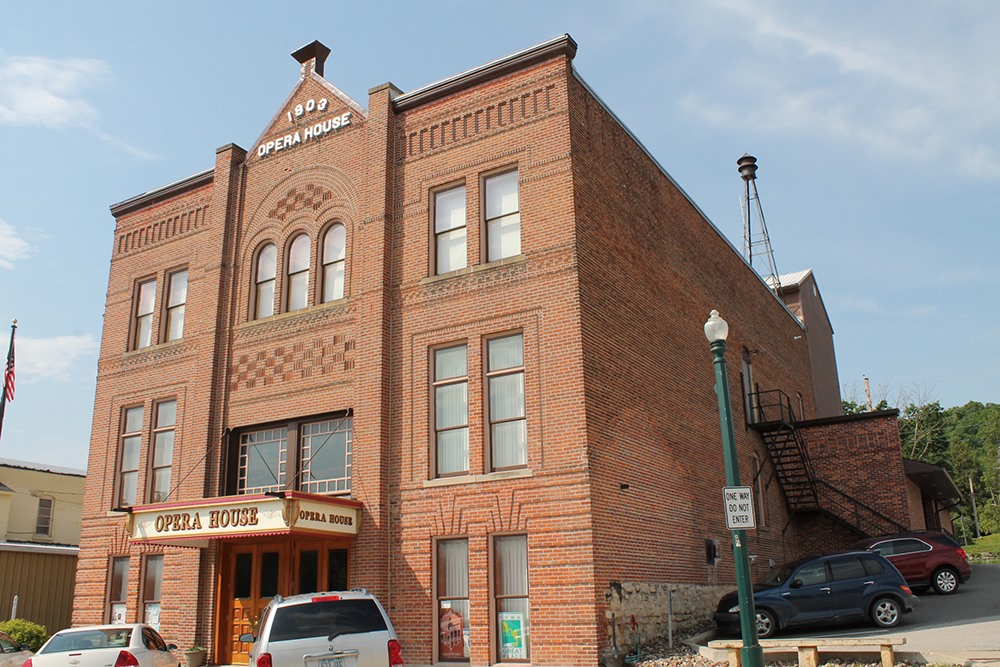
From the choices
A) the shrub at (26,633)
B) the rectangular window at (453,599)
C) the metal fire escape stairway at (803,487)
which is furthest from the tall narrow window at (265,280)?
the metal fire escape stairway at (803,487)

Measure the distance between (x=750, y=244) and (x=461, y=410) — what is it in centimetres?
2696

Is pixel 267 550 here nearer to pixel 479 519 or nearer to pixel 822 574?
pixel 479 519

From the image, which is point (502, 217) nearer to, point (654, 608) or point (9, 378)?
point (654, 608)

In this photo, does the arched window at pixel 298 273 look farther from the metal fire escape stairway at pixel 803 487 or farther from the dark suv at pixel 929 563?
the dark suv at pixel 929 563

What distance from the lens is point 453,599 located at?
1667 centimetres

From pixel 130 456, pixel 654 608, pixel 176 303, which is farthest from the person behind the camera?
pixel 176 303

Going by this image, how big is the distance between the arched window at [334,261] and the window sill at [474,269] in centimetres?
266

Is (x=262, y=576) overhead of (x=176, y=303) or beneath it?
beneath

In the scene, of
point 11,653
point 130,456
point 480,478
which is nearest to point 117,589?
point 130,456

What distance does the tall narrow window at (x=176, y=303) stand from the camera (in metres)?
23.4

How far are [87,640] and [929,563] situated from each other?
755 inches

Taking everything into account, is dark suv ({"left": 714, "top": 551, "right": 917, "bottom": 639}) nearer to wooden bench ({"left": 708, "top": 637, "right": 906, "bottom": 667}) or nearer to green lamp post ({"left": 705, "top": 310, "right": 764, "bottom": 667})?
wooden bench ({"left": 708, "top": 637, "right": 906, "bottom": 667})

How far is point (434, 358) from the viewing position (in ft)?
60.3

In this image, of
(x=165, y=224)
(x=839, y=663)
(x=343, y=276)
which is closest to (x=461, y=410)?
(x=343, y=276)
